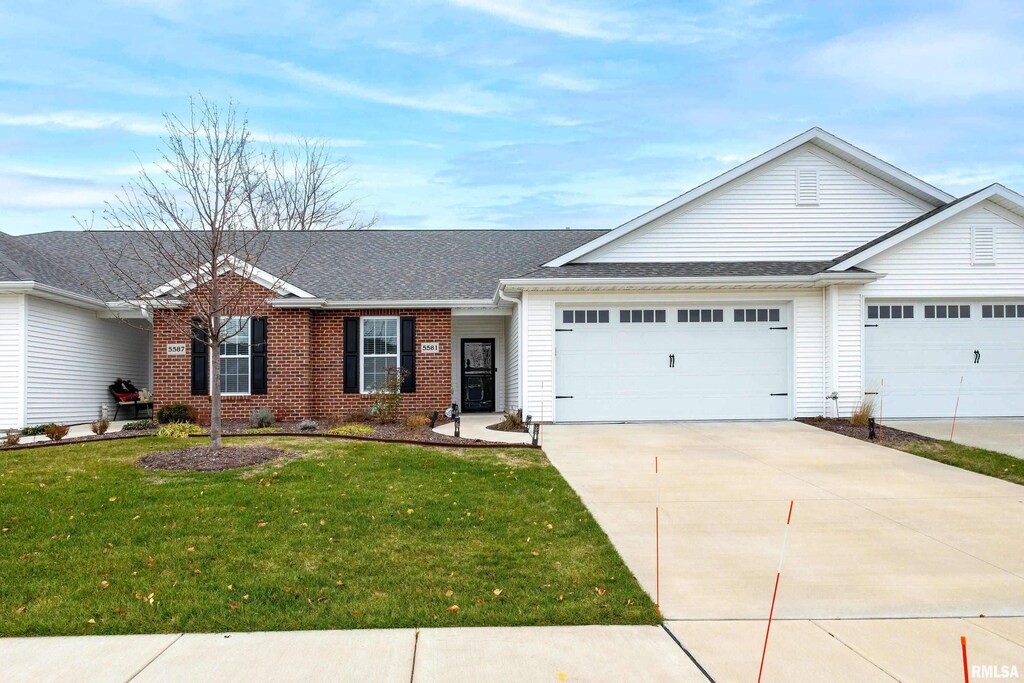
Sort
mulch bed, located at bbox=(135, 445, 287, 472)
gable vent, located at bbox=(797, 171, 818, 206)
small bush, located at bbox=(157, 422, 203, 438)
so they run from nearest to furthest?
1. mulch bed, located at bbox=(135, 445, 287, 472)
2. small bush, located at bbox=(157, 422, 203, 438)
3. gable vent, located at bbox=(797, 171, 818, 206)

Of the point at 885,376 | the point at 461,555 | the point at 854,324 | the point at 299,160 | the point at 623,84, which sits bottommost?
the point at 461,555

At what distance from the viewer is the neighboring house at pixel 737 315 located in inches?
588

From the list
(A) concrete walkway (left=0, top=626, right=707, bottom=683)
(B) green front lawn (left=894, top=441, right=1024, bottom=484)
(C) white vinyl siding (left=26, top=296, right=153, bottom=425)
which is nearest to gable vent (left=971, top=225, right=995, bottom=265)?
(B) green front lawn (left=894, top=441, right=1024, bottom=484)

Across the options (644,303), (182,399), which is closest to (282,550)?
(644,303)

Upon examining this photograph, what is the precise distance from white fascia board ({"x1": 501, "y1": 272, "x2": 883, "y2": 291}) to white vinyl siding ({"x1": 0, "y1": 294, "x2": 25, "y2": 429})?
382 inches

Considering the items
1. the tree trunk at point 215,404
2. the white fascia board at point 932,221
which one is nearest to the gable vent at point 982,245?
the white fascia board at point 932,221

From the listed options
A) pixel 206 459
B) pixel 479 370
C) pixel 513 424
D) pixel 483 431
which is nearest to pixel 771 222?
pixel 513 424

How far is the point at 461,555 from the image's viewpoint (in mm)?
6047

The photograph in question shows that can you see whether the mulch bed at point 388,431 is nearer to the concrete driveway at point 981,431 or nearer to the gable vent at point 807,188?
the concrete driveway at point 981,431

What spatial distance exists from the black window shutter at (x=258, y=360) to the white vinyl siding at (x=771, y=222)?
302 inches

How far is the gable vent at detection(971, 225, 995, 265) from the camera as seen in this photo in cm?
1494

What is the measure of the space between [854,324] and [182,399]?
1465 centimetres

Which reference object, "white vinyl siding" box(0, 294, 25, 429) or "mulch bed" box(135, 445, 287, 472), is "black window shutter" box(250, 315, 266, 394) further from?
"mulch bed" box(135, 445, 287, 472)

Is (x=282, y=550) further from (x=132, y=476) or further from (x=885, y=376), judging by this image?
(x=885, y=376)
